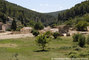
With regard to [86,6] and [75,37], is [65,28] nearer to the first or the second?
[75,37]

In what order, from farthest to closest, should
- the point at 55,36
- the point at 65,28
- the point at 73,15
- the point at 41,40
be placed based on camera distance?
the point at 73,15 < the point at 65,28 < the point at 55,36 < the point at 41,40

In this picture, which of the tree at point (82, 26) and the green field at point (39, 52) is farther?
the tree at point (82, 26)

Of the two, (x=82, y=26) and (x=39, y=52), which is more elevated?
(x=82, y=26)

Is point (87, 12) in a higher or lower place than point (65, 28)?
higher

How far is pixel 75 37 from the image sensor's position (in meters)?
50.8

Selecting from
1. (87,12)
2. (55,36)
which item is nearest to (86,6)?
(87,12)

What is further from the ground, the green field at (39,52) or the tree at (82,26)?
the tree at (82,26)

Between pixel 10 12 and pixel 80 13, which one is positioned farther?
pixel 10 12

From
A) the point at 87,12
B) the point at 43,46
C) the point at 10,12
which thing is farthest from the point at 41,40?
the point at 10,12

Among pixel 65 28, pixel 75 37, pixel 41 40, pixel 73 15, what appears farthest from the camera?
pixel 73 15

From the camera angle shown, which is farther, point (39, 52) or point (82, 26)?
point (82, 26)

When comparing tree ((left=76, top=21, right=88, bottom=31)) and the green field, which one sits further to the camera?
tree ((left=76, top=21, right=88, bottom=31))

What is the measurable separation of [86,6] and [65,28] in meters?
71.5

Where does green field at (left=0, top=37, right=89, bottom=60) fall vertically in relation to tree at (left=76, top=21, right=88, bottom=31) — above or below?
below
